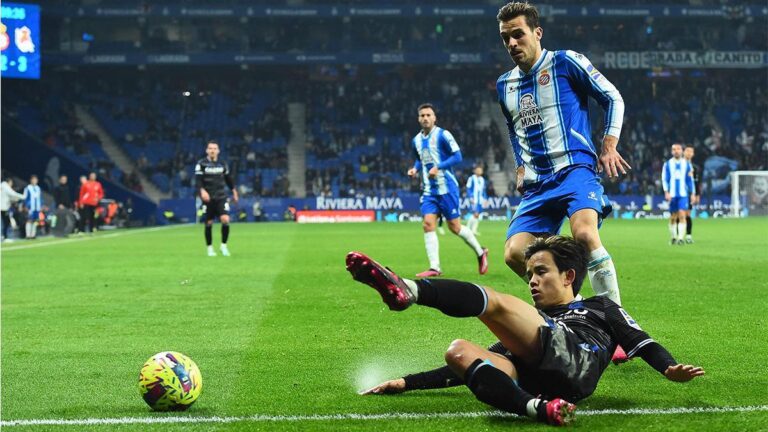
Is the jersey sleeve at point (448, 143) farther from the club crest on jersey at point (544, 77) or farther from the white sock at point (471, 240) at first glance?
the club crest on jersey at point (544, 77)

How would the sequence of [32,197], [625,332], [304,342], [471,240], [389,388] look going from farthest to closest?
[32,197] → [471,240] → [304,342] → [389,388] → [625,332]

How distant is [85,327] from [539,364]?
18.0ft

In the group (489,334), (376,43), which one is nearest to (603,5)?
(376,43)

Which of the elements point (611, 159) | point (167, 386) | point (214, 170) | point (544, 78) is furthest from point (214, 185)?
point (167, 386)

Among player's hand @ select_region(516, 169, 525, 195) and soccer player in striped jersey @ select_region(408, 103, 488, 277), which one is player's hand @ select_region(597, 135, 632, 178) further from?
soccer player in striped jersey @ select_region(408, 103, 488, 277)

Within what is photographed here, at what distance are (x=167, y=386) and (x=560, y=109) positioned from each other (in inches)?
139

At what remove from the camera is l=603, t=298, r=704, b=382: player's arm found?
480cm

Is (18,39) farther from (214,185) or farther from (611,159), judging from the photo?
(611,159)

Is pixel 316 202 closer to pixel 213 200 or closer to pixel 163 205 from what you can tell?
pixel 163 205

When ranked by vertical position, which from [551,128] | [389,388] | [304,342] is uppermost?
[551,128]

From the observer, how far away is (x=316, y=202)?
49.8 metres

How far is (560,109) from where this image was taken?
7.00 m

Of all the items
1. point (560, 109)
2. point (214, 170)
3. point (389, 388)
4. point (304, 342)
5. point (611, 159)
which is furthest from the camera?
point (214, 170)

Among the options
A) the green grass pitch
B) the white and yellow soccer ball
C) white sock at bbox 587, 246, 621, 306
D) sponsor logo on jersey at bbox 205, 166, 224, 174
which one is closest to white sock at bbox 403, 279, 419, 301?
the green grass pitch
